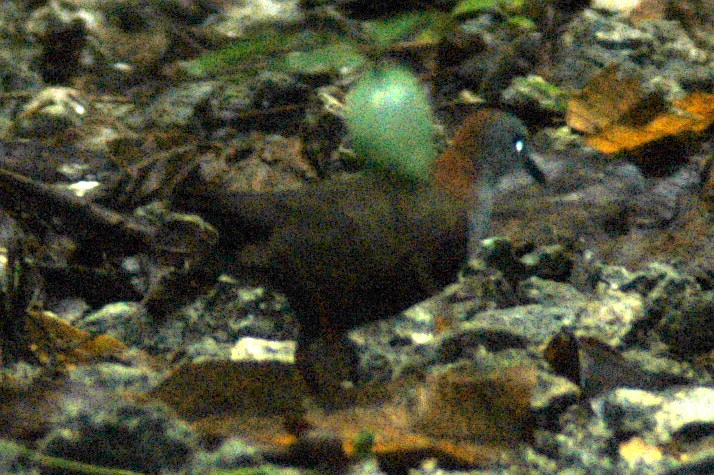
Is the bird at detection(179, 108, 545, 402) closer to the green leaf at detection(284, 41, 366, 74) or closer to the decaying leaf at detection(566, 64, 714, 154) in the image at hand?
the green leaf at detection(284, 41, 366, 74)

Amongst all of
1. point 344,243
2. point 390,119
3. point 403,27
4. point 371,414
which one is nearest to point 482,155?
point 344,243

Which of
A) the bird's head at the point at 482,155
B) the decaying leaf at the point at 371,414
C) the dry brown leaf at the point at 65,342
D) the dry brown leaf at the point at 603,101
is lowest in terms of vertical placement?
the dry brown leaf at the point at 603,101

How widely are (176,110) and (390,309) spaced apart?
215cm

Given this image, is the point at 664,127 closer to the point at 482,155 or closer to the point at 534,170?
the point at 534,170

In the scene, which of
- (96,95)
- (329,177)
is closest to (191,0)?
(96,95)

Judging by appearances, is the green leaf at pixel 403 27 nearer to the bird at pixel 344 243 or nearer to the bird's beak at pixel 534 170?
the bird at pixel 344 243

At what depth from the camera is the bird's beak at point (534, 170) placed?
378cm

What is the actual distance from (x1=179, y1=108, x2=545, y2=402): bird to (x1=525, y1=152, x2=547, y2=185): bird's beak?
876 millimetres

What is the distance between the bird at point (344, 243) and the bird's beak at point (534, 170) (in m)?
0.88

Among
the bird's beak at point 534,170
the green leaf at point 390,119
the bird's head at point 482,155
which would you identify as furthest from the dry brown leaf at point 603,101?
the green leaf at point 390,119

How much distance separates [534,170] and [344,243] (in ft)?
4.37

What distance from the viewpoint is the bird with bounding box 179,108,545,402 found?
2.70 meters

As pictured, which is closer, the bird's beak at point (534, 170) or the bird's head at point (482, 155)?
the bird's head at point (482, 155)

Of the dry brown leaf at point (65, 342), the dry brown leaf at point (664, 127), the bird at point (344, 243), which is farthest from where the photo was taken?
the dry brown leaf at point (664, 127)
